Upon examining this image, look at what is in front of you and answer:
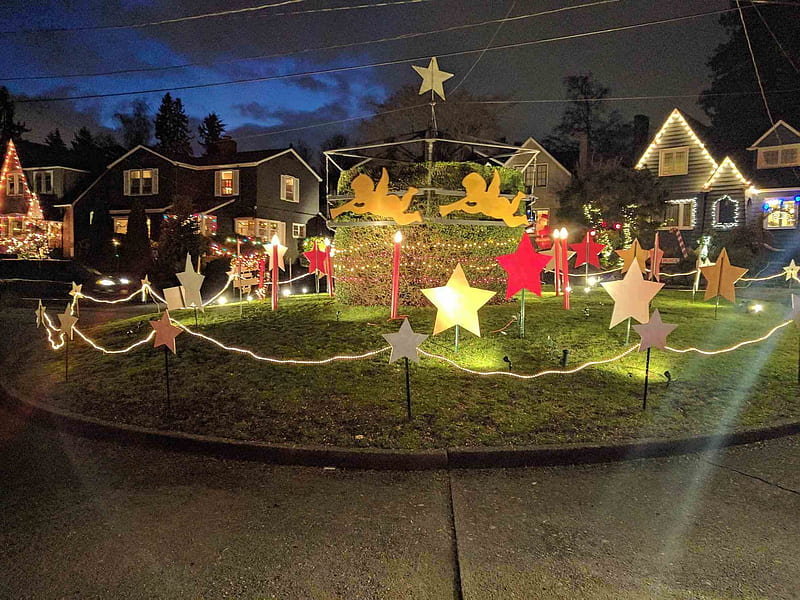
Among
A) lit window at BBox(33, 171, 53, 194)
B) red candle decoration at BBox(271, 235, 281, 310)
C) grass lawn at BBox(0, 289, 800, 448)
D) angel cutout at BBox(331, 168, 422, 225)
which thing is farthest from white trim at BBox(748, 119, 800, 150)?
lit window at BBox(33, 171, 53, 194)

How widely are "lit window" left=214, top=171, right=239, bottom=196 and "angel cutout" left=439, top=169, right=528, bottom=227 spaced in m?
25.2

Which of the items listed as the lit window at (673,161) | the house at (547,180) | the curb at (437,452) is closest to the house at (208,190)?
the house at (547,180)

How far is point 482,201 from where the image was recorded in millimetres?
10312

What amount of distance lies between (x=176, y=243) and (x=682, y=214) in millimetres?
26570

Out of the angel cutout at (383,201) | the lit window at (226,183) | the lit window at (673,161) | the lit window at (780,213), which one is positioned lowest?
the angel cutout at (383,201)

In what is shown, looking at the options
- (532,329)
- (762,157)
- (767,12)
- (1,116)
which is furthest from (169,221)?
(1,116)

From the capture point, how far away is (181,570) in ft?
10.8

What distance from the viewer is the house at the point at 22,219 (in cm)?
3114

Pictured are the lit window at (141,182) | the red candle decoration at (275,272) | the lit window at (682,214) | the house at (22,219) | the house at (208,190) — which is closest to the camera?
the red candle decoration at (275,272)

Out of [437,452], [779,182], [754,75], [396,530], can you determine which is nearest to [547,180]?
[779,182]

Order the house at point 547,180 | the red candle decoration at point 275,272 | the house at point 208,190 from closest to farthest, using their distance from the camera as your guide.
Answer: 1. the red candle decoration at point 275,272
2. the house at point 208,190
3. the house at point 547,180

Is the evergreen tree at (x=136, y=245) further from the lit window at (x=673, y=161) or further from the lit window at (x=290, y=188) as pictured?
the lit window at (x=673, y=161)

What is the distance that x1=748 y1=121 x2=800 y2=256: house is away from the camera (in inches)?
1080

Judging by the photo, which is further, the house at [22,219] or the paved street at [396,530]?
the house at [22,219]
